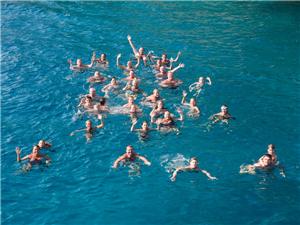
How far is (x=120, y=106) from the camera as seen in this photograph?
97.0 feet

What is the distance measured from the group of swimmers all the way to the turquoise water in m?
0.56

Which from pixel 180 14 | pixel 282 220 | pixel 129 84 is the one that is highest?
pixel 180 14

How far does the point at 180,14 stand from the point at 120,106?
68.6ft

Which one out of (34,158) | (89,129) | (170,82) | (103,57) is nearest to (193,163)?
(89,129)

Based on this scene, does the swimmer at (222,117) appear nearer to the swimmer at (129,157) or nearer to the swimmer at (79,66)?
the swimmer at (129,157)

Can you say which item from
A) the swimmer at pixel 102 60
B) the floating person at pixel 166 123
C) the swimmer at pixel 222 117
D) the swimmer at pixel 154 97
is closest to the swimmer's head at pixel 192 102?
the swimmer at pixel 222 117

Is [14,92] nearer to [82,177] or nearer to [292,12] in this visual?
[82,177]

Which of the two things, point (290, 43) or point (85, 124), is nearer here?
point (85, 124)

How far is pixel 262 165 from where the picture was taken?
929 inches

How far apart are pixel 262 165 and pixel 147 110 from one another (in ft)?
28.9

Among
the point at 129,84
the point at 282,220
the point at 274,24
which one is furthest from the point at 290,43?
the point at 282,220

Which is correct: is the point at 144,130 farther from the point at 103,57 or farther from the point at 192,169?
the point at 103,57

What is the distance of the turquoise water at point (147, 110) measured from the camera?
69.7 ft

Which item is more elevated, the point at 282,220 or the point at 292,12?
the point at 292,12
